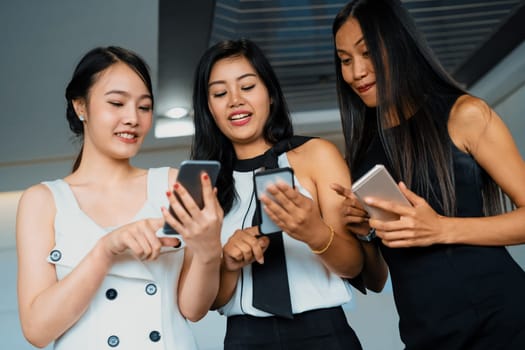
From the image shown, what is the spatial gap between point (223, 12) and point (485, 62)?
2113 mm

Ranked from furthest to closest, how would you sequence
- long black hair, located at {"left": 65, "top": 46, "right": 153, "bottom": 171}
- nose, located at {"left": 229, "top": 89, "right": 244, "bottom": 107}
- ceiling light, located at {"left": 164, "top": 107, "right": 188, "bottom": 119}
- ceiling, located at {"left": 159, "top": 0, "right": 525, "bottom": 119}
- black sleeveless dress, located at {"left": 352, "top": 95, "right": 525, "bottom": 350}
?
ceiling light, located at {"left": 164, "top": 107, "right": 188, "bottom": 119} < ceiling, located at {"left": 159, "top": 0, "right": 525, "bottom": 119} < nose, located at {"left": 229, "top": 89, "right": 244, "bottom": 107} < long black hair, located at {"left": 65, "top": 46, "right": 153, "bottom": 171} < black sleeveless dress, located at {"left": 352, "top": 95, "right": 525, "bottom": 350}

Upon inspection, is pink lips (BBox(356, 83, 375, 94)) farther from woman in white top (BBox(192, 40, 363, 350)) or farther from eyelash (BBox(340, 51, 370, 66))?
A: woman in white top (BBox(192, 40, 363, 350))

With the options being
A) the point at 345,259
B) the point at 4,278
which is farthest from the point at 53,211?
the point at 4,278

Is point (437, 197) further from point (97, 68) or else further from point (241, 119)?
point (97, 68)

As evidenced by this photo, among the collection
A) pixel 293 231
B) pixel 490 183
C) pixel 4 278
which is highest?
pixel 490 183

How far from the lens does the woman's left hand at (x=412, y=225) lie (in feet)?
4.98

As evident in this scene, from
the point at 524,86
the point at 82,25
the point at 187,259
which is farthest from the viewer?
the point at 524,86

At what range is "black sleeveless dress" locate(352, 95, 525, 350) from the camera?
1496 mm

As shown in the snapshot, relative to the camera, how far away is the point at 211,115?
76.0 inches

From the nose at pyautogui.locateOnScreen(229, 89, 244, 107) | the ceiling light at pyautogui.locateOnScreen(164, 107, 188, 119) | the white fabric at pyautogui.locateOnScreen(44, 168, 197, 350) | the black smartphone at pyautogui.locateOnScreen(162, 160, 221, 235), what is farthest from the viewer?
the ceiling light at pyautogui.locateOnScreen(164, 107, 188, 119)

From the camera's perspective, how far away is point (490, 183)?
65.1 inches

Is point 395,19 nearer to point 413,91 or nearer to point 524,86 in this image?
point 413,91

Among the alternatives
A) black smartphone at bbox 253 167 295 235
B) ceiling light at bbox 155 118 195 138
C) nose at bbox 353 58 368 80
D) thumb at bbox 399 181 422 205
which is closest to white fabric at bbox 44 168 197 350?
black smartphone at bbox 253 167 295 235

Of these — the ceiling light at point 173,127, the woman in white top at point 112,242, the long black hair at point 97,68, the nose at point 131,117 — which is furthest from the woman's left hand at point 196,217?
the ceiling light at point 173,127
